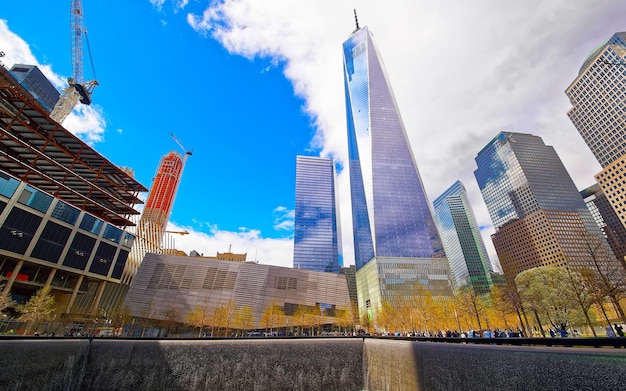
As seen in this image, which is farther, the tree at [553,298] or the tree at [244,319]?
the tree at [244,319]

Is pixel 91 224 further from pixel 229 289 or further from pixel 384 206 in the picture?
pixel 384 206

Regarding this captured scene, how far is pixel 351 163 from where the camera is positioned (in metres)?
163

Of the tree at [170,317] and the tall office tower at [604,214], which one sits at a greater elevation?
the tall office tower at [604,214]

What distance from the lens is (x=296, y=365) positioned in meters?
17.7

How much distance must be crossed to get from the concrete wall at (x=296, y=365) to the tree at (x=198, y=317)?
49198 millimetres

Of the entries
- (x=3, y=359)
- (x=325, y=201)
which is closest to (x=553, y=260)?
(x=325, y=201)

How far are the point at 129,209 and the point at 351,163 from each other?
119624 mm

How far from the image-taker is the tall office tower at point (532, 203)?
126 metres

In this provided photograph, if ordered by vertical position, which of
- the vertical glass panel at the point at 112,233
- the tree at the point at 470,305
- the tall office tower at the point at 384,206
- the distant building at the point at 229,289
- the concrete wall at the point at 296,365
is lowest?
the concrete wall at the point at 296,365

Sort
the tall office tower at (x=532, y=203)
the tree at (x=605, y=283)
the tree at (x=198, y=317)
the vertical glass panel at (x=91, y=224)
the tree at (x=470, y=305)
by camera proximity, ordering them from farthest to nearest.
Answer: the tall office tower at (x=532, y=203) → the tree at (x=198, y=317) → the vertical glass panel at (x=91, y=224) → the tree at (x=470, y=305) → the tree at (x=605, y=283)

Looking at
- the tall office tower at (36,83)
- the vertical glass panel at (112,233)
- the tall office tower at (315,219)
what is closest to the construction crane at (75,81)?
the tall office tower at (36,83)

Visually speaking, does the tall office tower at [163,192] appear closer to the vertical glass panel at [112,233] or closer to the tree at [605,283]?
the vertical glass panel at [112,233]

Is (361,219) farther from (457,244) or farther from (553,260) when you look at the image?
(457,244)

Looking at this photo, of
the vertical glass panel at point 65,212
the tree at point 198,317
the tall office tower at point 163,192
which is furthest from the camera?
the tall office tower at point 163,192
